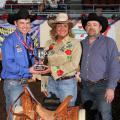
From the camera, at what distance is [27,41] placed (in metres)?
3.76

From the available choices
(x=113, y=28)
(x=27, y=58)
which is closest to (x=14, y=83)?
(x=27, y=58)

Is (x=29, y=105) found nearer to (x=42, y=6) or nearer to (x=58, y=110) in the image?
(x=58, y=110)

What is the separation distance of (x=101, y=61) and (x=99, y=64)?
0.11ft

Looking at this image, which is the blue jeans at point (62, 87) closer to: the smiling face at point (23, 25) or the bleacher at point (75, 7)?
the smiling face at point (23, 25)

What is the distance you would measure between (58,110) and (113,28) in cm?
662

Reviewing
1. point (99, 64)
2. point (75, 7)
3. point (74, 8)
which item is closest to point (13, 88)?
point (99, 64)


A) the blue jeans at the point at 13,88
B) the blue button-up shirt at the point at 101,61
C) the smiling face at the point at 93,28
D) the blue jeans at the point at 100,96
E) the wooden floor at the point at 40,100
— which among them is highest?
the smiling face at the point at 93,28

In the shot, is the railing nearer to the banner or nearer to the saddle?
the banner

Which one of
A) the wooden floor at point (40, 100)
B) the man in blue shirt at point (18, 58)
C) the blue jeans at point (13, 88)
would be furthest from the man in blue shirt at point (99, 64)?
the wooden floor at point (40, 100)

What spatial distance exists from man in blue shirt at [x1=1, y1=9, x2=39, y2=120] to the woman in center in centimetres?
Answer: 17

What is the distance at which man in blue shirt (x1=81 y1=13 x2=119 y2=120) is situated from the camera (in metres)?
3.73

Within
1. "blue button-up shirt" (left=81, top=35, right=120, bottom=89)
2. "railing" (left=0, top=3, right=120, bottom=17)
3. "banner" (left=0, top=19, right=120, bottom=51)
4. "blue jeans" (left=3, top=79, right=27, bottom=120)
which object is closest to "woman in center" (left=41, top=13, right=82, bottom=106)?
"blue button-up shirt" (left=81, top=35, right=120, bottom=89)

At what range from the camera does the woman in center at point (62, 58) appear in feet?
12.3

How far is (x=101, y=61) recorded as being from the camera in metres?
3.79
